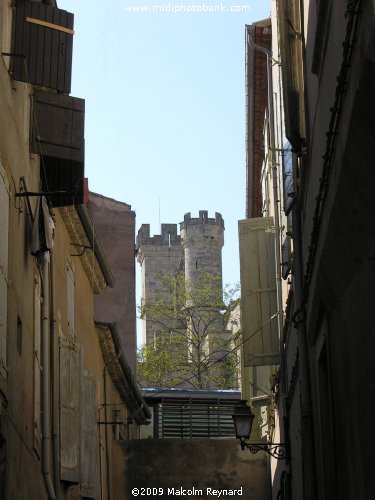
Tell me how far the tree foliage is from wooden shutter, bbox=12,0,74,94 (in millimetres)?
34751

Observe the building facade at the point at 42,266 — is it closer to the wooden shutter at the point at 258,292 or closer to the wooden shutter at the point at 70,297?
the wooden shutter at the point at 70,297

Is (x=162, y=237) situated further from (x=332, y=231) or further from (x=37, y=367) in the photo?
(x=332, y=231)

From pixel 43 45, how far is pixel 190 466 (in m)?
12.9

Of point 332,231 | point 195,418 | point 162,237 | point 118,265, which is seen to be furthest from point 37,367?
point 162,237

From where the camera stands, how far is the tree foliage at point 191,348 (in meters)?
53.2

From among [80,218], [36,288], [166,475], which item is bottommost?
[166,475]

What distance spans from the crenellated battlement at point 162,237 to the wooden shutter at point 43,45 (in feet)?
249

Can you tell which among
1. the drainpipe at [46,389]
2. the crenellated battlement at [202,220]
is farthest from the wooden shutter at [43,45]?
the crenellated battlement at [202,220]

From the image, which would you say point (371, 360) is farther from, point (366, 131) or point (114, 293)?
point (114, 293)

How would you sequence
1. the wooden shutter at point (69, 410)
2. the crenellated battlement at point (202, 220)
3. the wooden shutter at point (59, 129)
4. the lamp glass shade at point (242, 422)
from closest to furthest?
the wooden shutter at point (59, 129), the lamp glass shade at point (242, 422), the wooden shutter at point (69, 410), the crenellated battlement at point (202, 220)

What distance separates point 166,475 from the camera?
2411cm

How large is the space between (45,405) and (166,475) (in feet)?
→ 35.4

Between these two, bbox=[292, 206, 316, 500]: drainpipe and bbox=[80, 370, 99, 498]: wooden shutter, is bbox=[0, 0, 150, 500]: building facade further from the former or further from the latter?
bbox=[292, 206, 316, 500]: drainpipe

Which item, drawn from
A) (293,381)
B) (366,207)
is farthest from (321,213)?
(293,381)
